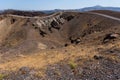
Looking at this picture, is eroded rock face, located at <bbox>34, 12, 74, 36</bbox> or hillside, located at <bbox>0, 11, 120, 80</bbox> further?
eroded rock face, located at <bbox>34, 12, 74, 36</bbox>

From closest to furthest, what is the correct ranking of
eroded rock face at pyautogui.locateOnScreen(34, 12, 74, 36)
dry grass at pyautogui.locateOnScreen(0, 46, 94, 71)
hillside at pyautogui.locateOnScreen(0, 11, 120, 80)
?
hillside at pyautogui.locateOnScreen(0, 11, 120, 80) < dry grass at pyautogui.locateOnScreen(0, 46, 94, 71) < eroded rock face at pyautogui.locateOnScreen(34, 12, 74, 36)

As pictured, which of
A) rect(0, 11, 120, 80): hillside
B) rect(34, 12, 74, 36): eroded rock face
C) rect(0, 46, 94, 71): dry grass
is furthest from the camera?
rect(34, 12, 74, 36): eroded rock face

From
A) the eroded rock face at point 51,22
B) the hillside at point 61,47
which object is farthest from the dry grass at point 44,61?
the eroded rock face at point 51,22

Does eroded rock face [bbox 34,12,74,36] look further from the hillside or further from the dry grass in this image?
the dry grass

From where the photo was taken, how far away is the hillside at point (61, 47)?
17391mm

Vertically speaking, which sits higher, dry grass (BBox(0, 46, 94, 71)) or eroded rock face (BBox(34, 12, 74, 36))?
dry grass (BBox(0, 46, 94, 71))

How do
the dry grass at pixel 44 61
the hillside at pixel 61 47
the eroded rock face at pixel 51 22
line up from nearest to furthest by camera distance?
1. the hillside at pixel 61 47
2. the dry grass at pixel 44 61
3. the eroded rock face at pixel 51 22

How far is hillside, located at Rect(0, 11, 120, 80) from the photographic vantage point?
17391mm

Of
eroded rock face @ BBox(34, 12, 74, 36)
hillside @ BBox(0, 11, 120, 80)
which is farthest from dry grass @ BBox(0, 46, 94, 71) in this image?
eroded rock face @ BBox(34, 12, 74, 36)

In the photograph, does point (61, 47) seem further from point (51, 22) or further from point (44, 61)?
point (51, 22)

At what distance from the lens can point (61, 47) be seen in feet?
121

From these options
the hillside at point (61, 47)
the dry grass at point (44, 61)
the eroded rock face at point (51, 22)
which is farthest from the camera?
the eroded rock face at point (51, 22)

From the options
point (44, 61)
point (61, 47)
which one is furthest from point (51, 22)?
point (44, 61)

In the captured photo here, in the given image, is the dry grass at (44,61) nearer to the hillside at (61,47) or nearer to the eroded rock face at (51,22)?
the hillside at (61,47)
